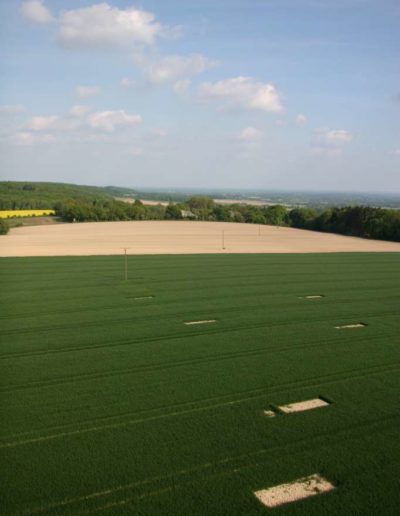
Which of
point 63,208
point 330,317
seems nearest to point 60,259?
point 330,317

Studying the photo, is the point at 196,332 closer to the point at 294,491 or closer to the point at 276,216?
the point at 294,491

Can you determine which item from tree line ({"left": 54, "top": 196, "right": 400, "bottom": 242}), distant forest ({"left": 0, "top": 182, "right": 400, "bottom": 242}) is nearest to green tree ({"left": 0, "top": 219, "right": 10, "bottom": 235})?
distant forest ({"left": 0, "top": 182, "right": 400, "bottom": 242})

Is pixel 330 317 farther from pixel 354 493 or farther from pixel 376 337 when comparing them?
pixel 354 493

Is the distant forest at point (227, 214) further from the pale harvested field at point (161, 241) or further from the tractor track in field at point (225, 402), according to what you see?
the tractor track in field at point (225, 402)

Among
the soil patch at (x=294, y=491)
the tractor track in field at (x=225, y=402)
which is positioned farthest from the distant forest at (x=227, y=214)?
the soil patch at (x=294, y=491)

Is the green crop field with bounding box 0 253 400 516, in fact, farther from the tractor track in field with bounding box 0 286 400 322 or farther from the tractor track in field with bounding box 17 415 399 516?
the tractor track in field with bounding box 0 286 400 322
